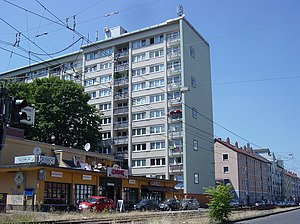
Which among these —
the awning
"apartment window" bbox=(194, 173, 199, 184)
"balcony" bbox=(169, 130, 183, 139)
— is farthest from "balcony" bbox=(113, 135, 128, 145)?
the awning

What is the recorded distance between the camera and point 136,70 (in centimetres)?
6900

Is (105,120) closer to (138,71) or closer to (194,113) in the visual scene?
(138,71)

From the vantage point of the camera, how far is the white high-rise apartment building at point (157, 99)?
61.3 m

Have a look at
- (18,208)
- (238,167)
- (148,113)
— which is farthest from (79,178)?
(238,167)

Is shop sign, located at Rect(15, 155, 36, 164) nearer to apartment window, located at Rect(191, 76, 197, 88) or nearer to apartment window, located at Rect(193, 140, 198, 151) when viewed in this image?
apartment window, located at Rect(193, 140, 198, 151)

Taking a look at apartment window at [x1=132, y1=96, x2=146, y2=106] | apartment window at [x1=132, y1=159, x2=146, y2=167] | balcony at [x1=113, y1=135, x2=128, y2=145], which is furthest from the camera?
balcony at [x1=113, y1=135, x2=128, y2=145]

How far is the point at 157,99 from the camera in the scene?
2566 inches

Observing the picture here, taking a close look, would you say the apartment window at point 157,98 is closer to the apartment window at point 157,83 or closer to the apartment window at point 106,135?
the apartment window at point 157,83

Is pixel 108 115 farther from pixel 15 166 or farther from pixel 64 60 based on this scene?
pixel 15 166

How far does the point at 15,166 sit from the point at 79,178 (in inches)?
251

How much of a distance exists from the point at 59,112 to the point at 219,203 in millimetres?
39480

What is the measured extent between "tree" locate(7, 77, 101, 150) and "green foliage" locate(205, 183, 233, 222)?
37.8 metres

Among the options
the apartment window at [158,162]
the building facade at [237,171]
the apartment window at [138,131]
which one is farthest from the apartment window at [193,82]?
the building facade at [237,171]

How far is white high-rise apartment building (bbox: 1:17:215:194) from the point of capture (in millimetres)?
61344
